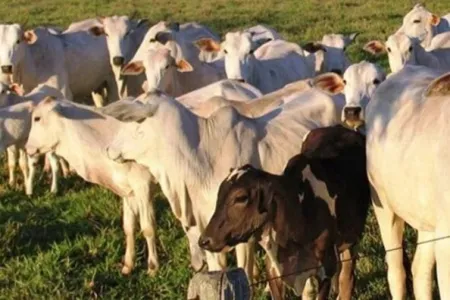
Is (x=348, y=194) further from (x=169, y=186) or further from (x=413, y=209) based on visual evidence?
(x=169, y=186)

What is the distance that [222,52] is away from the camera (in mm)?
11078

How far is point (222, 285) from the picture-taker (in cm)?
376

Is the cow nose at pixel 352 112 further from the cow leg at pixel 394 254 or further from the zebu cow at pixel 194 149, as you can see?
the cow leg at pixel 394 254

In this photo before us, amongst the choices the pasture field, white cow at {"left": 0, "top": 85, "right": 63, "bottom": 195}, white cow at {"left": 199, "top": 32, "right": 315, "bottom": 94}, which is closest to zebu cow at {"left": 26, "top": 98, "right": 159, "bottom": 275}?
the pasture field

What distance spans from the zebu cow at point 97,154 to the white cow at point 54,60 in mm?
3366

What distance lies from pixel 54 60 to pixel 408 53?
147 inches

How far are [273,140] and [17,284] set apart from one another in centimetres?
196

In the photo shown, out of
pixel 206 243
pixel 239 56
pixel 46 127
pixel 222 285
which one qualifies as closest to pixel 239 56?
pixel 239 56

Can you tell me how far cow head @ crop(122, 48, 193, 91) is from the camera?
9.77 metres

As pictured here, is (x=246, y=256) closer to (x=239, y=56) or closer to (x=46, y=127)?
(x=46, y=127)

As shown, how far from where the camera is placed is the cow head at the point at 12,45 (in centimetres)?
1088

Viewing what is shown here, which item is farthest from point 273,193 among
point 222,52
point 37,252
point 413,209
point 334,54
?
point 334,54

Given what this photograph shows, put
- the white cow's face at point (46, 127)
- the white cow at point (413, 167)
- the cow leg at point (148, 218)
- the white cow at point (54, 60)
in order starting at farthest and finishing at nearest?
the white cow at point (54, 60) → the white cow's face at point (46, 127) → the cow leg at point (148, 218) → the white cow at point (413, 167)

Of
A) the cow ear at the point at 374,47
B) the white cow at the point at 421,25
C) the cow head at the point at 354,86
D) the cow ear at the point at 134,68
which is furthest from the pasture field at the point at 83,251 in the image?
the white cow at the point at 421,25
